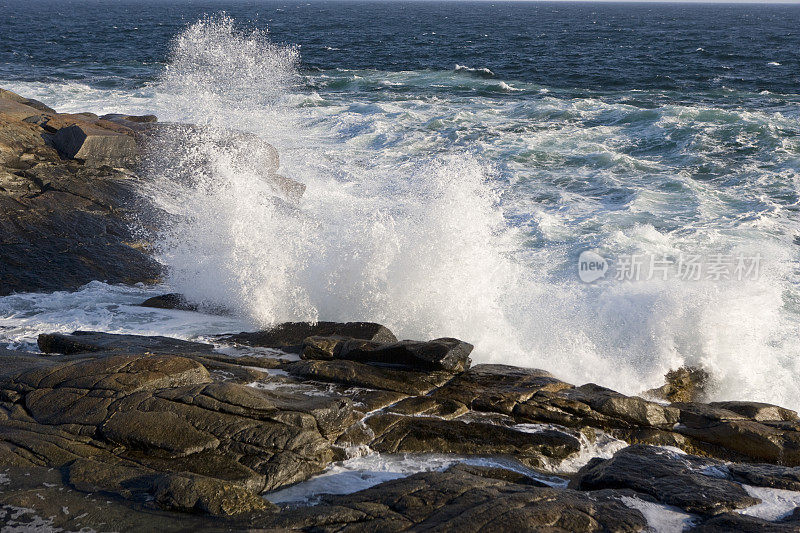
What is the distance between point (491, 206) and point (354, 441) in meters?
8.54

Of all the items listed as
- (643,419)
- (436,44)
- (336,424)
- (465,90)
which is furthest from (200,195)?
(436,44)

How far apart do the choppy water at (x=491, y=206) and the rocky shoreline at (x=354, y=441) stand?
3.27 feet

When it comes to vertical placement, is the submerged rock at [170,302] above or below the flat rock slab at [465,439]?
below

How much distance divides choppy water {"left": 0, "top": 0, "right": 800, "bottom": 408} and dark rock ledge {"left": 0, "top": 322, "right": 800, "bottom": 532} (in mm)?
1485

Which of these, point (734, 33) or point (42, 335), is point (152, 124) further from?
point (734, 33)

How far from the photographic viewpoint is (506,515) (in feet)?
11.8

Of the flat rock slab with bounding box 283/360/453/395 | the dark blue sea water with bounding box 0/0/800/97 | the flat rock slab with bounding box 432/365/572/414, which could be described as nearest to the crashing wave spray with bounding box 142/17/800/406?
the flat rock slab with bounding box 432/365/572/414

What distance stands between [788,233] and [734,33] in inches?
1855

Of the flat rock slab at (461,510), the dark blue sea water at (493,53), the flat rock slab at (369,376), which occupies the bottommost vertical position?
the flat rock slab at (369,376)

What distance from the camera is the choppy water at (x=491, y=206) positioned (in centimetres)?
775

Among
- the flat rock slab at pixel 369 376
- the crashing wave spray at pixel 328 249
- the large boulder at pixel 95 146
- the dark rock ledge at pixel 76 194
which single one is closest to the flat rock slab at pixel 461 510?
the flat rock slab at pixel 369 376

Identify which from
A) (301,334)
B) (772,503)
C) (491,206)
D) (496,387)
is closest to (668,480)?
(772,503)

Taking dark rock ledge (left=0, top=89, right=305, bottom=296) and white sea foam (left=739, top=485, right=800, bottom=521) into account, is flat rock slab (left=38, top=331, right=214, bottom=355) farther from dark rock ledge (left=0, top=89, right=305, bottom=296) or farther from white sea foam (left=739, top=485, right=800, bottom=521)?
white sea foam (left=739, top=485, right=800, bottom=521)

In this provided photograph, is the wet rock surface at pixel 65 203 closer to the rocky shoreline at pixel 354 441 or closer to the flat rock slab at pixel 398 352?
the rocky shoreline at pixel 354 441
